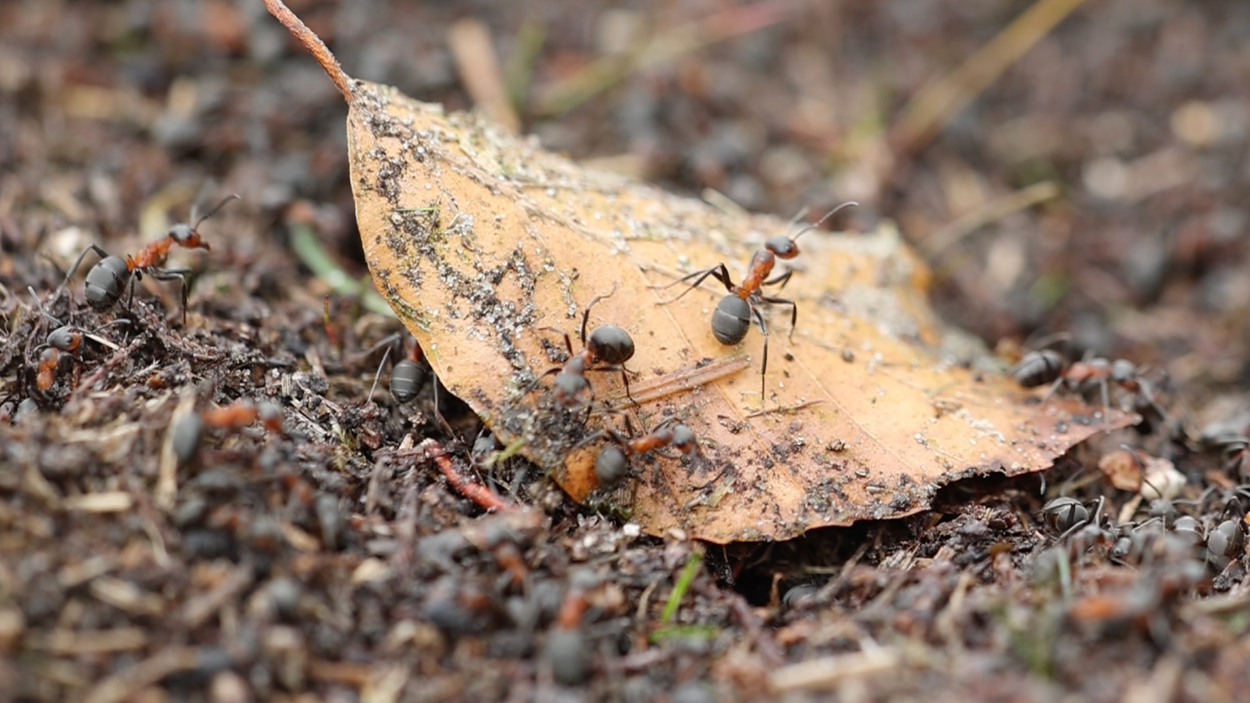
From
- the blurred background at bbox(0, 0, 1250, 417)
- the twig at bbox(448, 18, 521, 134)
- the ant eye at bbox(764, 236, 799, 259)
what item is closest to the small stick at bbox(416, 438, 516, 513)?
the ant eye at bbox(764, 236, 799, 259)

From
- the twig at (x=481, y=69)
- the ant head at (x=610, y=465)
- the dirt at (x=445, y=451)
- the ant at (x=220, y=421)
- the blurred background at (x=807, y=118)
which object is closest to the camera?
the dirt at (x=445, y=451)

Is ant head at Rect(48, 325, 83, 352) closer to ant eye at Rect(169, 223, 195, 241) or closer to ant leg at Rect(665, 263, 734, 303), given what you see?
ant eye at Rect(169, 223, 195, 241)

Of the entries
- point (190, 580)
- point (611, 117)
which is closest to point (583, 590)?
point (190, 580)

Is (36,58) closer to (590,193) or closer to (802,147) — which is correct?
(590,193)

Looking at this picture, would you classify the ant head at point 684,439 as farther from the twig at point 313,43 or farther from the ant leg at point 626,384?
the twig at point 313,43

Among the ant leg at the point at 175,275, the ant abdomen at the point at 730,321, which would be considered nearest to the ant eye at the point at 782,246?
the ant abdomen at the point at 730,321


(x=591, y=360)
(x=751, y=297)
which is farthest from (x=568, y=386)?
(x=751, y=297)
